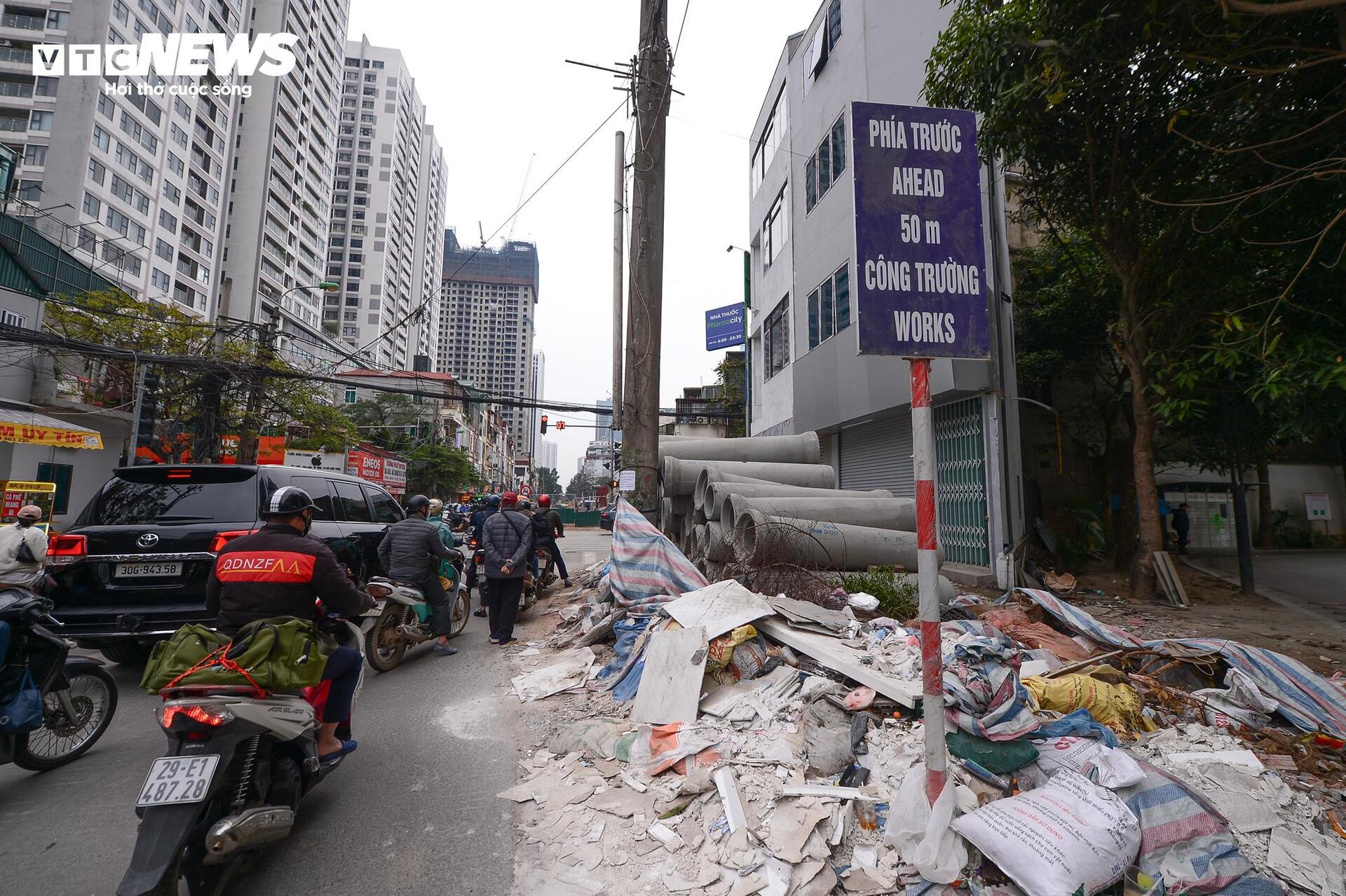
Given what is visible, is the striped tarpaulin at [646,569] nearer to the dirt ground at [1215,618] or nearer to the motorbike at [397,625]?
the motorbike at [397,625]

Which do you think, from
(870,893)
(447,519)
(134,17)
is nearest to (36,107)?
(134,17)

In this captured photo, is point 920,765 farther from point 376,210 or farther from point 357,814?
point 376,210

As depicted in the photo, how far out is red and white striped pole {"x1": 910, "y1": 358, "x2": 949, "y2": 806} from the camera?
8.79 ft

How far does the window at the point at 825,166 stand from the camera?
12.5m

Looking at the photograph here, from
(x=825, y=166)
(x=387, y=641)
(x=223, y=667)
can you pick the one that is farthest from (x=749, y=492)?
(x=825, y=166)

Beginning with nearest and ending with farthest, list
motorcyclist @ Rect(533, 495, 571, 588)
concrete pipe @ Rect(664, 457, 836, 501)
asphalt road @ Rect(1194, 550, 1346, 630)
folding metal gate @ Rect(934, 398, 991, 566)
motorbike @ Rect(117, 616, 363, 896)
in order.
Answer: motorbike @ Rect(117, 616, 363, 896), asphalt road @ Rect(1194, 550, 1346, 630), folding metal gate @ Rect(934, 398, 991, 566), motorcyclist @ Rect(533, 495, 571, 588), concrete pipe @ Rect(664, 457, 836, 501)

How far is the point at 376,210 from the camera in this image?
87.8m

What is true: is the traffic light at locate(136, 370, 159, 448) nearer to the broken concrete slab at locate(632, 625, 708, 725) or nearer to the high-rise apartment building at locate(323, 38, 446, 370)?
the broken concrete slab at locate(632, 625, 708, 725)

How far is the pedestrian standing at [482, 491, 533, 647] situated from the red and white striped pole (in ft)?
15.8

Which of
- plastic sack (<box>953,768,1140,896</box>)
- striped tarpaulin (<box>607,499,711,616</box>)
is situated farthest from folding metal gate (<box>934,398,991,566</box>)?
plastic sack (<box>953,768,1140,896</box>)

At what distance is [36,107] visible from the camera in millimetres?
37812

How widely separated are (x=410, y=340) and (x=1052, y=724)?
95123 mm

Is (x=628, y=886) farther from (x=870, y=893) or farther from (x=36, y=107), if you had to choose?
(x=36, y=107)

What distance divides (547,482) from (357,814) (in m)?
107
